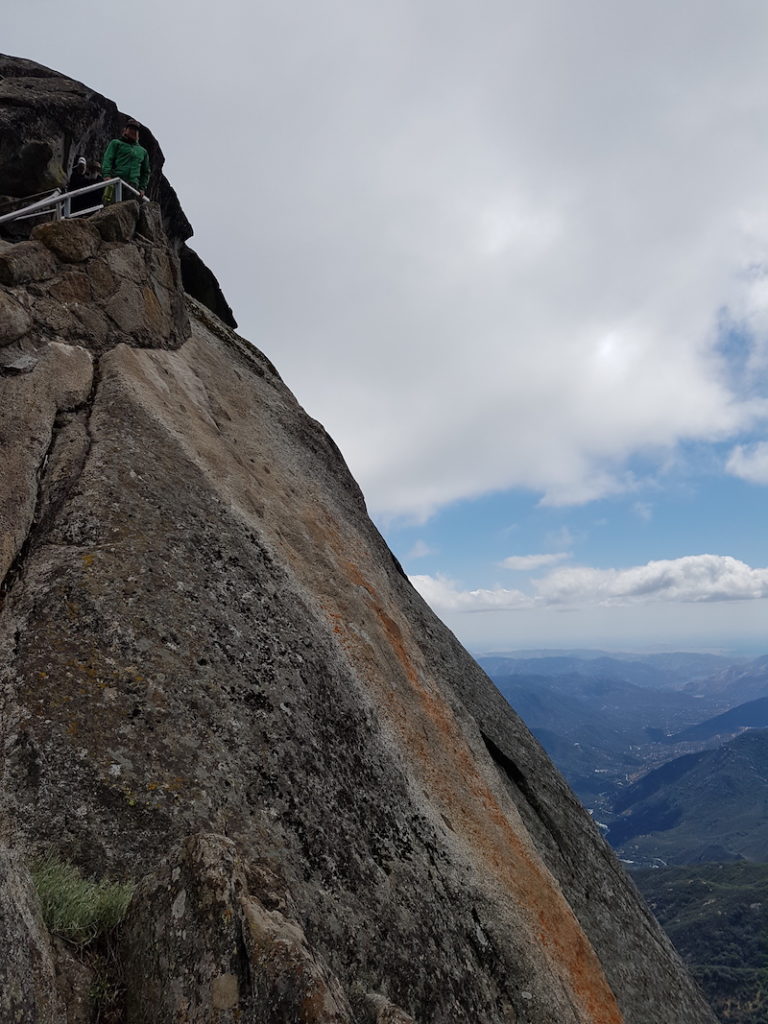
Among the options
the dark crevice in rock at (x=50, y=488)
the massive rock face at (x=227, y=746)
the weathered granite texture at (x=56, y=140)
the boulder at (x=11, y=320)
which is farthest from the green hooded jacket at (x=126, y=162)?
the dark crevice in rock at (x=50, y=488)

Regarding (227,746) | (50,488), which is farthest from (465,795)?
(50,488)

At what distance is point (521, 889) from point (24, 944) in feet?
28.6

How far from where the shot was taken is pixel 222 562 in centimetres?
1162

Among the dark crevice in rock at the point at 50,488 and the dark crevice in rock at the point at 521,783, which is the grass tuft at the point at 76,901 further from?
the dark crevice in rock at the point at 521,783

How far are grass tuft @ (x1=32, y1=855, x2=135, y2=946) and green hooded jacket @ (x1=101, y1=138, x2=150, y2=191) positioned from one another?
20.5m

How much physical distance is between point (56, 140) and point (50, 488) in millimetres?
23685

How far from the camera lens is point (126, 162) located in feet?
67.0

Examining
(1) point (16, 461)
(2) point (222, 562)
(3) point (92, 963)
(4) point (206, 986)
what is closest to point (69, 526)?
(1) point (16, 461)

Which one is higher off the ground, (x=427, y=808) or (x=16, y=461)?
(x=16, y=461)

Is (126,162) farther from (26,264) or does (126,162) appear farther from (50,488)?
(50,488)

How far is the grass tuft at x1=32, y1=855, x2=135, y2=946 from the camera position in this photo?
20.8 ft

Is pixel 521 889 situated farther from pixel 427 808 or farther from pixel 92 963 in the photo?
pixel 92 963

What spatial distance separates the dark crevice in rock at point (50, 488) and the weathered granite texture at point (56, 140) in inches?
546

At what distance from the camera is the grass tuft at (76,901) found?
635 cm
